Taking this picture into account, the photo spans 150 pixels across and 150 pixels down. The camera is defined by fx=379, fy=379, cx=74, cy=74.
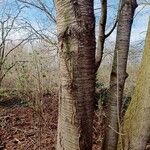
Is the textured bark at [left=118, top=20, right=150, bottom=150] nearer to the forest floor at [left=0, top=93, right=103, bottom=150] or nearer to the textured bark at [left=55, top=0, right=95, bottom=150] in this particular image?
the textured bark at [left=55, top=0, right=95, bottom=150]

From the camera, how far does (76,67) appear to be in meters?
3.18

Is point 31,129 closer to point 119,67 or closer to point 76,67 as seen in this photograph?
point 119,67

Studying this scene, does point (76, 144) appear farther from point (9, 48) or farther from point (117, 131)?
point (9, 48)

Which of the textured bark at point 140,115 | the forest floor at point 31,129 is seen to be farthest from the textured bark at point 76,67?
the forest floor at point 31,129

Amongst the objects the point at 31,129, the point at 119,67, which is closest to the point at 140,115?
the point at 119,67

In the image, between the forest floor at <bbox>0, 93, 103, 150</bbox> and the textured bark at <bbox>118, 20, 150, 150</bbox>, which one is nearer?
the textured bark at <bbox>118, 20, 150, 150</bbox>

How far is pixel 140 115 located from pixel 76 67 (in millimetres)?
801

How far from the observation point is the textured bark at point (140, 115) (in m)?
3.47

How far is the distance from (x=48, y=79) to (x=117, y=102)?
205 inches

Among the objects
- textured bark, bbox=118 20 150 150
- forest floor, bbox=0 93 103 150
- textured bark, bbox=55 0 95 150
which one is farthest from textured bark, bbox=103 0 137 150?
forest floor, bbox=0 93 103 150

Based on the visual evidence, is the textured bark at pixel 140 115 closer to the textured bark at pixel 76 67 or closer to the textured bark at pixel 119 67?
the textured bark at pixel 119 67

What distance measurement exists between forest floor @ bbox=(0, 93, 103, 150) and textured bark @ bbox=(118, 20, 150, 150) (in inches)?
82.8

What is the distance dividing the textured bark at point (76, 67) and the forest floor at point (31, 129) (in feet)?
7.40

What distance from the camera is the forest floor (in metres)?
6.44
